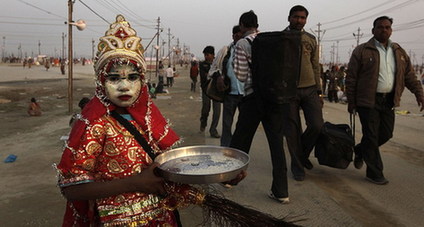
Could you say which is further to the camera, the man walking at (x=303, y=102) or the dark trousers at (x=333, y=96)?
the dark trousers at (x=333, y=96)

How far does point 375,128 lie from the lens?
441 centimetres

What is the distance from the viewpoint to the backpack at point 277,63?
335cm

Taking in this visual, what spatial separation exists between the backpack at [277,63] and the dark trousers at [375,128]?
60.5 inches

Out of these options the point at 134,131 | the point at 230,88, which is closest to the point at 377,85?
the point at 230,88

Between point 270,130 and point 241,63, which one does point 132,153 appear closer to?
point 270,130

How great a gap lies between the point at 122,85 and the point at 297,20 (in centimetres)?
321

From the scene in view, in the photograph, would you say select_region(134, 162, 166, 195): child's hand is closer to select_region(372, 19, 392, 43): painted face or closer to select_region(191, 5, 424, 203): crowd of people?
select_region(191, 5, 424, 203): crowd of people

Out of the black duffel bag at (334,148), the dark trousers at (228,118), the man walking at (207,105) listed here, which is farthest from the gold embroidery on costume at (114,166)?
the man walking at (207,105)

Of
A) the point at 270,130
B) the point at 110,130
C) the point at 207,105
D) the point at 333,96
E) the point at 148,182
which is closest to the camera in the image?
the point at 148,182

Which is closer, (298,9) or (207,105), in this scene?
(298,9)

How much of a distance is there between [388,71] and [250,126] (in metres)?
2.11

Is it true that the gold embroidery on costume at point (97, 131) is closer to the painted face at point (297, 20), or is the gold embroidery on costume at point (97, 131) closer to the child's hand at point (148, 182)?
the child's hand at point (148, 182)

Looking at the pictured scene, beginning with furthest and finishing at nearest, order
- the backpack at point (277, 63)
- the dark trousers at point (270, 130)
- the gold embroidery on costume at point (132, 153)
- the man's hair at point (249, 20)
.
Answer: the man's hair at point (249, 20), the dark trousers at point (270, 130), the backpack at point (277, 63), the gold embroidery on costume at point (132, 153)

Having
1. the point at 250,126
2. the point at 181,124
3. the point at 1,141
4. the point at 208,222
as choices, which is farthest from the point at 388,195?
the point at 1,141
